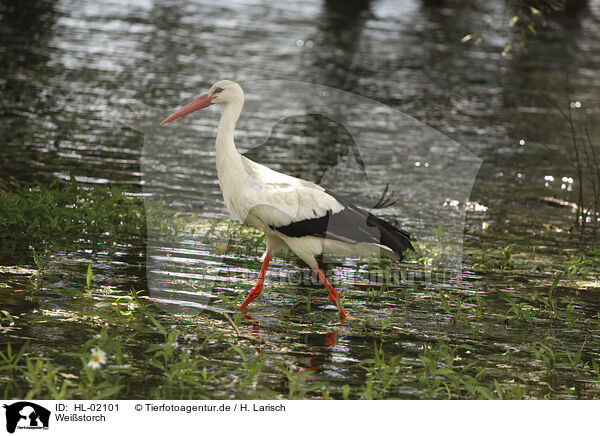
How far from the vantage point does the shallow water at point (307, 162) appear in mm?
5996

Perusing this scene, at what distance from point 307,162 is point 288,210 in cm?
503

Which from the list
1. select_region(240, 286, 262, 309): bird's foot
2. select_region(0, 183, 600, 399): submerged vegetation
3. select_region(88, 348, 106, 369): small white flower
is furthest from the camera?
select_region(240, 286, 262, 309): bird's foot

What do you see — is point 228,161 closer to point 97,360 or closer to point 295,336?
point 295,336

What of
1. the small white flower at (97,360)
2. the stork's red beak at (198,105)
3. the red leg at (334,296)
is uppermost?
the stork's red beak at (198,105)

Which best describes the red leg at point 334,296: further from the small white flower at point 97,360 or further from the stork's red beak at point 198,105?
the small white flower at point 97,360

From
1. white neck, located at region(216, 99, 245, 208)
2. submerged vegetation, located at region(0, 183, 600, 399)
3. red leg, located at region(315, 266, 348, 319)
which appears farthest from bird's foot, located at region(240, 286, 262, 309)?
white neck, located at region(216, 99, 245, 208)

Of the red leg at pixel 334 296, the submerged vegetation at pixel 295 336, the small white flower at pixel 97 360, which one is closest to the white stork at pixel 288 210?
the red leg at pixel 334 296

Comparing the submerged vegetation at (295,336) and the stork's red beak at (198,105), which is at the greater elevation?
the stork's red beak at (198,105)

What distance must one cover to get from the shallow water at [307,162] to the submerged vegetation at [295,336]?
28mm

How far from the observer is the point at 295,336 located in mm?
5887

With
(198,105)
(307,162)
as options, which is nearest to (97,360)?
(198,105)

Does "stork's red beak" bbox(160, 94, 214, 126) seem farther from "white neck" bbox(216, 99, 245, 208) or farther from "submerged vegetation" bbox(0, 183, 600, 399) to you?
"submerged vegetation" bbox(0, 183, 600, 399)

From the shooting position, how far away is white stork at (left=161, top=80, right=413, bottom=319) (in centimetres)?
618
